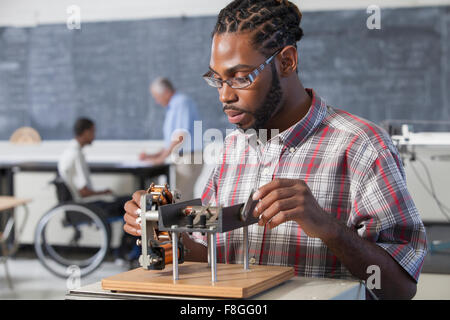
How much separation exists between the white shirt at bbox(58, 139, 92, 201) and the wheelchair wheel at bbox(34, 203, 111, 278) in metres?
0.19

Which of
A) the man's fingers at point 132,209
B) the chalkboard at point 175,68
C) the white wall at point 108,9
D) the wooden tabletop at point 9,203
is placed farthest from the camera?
the white wall at point 108,9

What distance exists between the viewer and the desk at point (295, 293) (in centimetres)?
102

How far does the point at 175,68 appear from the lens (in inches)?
242

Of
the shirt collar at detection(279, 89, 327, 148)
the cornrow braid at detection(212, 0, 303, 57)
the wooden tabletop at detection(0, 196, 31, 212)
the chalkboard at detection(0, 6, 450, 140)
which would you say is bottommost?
the wooden tabletop at detection(0, 196, 31, 212)

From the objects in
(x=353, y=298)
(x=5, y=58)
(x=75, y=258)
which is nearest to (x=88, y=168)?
(x=75, y=258)

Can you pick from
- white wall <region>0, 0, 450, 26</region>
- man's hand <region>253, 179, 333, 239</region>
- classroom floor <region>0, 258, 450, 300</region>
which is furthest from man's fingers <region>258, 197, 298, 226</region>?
white wall <region>0, 0, 450, 26</region>

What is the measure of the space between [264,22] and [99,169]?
13.4ft

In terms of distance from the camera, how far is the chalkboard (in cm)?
547

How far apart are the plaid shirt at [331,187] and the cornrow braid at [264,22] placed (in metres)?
0.16

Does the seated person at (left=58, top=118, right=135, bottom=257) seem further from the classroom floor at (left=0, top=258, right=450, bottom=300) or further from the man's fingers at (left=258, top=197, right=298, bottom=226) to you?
the man's fingers at (left=258, top=197, right=298, bottom=226)

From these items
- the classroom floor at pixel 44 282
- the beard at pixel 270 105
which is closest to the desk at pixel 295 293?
the beard at pixel 270 105

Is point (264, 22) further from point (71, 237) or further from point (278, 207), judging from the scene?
point (71, 237)

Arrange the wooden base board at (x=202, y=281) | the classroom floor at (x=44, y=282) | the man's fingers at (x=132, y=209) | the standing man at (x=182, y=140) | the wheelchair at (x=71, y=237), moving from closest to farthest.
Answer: the wooden base board at (x=202, y=281)
the man's fingers at (x=132, y=209)
the classroom floor at (x=44, y=282)
the wheelchair at (x=71, y=237)
the standing man at (x=182, y=140)

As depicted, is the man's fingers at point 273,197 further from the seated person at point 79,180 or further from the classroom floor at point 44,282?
the seated person at point 79,180
